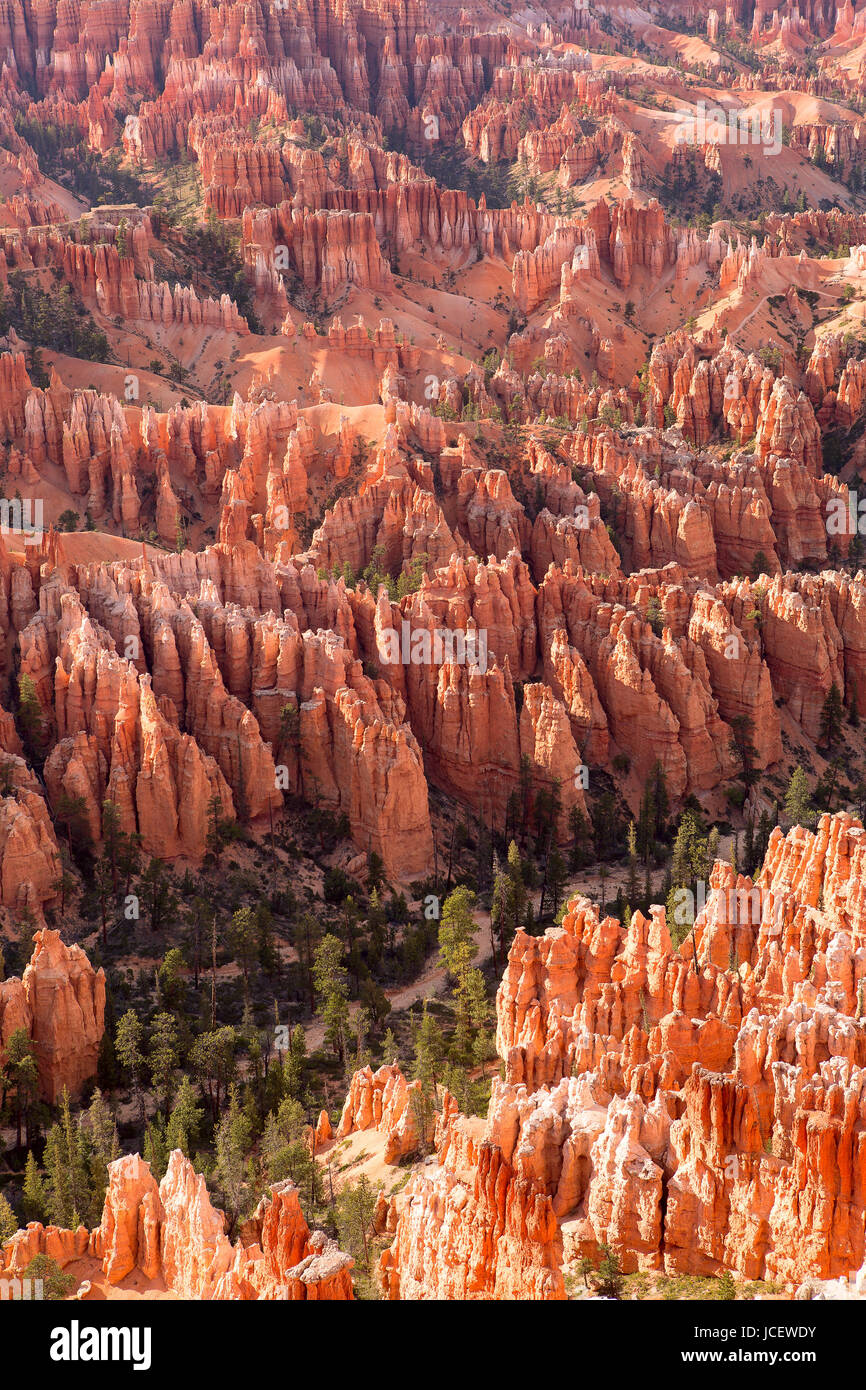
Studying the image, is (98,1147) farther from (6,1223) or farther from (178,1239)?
(178,1239)

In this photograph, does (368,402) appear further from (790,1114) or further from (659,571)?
(790,1114)

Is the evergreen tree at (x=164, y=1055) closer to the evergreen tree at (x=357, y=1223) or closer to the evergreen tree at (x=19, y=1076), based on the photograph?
the evergreen tree at (x=19, y=1076)

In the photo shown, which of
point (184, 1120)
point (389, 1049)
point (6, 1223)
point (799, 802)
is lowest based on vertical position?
point (6, 1223)

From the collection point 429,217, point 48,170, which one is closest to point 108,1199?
point 429,217

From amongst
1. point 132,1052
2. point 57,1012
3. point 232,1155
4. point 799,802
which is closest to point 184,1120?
point 232,1155

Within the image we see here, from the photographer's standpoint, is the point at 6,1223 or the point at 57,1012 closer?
the point at 6,1223

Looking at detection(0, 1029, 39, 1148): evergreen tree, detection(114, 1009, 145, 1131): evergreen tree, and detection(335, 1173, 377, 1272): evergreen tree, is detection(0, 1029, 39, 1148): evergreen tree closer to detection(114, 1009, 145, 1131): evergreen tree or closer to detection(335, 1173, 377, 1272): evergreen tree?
detection(114, 1009, 145, 1131): evergreen tree
